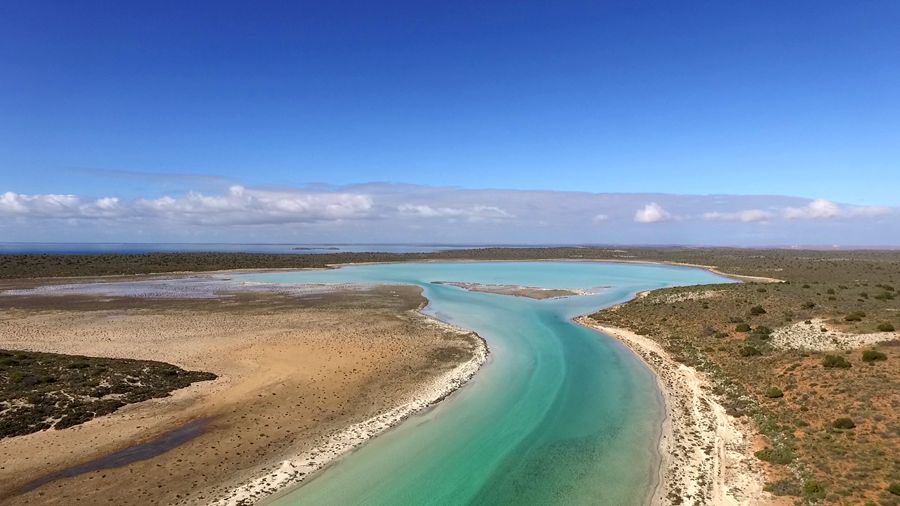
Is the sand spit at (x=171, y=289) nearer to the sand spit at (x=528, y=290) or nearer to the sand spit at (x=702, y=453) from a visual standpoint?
the sand spit at (x=528, y=290)

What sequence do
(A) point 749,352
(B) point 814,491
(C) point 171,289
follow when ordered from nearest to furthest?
(B) point 814,491, (A) point 749,352, (C) point 171,289

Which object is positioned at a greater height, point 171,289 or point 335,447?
point 171,289

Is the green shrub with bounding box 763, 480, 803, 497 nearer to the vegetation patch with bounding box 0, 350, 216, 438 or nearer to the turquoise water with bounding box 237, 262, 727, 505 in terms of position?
the turquoise water with bounding box 237, 262, 727, 505

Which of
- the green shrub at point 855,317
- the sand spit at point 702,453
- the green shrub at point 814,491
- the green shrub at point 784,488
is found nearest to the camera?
the green shrub at point 814,491

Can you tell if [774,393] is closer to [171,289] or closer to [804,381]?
[804,381]

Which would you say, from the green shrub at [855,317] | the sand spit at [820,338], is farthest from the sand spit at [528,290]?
the green shrub at [855,317]

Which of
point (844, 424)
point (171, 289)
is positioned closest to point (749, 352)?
point (844, 424)
